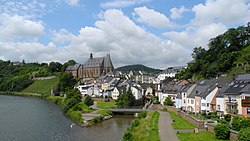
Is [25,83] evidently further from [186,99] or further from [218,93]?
[218,93]

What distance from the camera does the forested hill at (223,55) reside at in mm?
56781

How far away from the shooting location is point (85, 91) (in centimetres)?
8838

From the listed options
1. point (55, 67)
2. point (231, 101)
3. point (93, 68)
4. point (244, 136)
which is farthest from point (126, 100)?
point (55, 67)

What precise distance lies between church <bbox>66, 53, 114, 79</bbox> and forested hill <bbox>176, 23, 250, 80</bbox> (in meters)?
51.7

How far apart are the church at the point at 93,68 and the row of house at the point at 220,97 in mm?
72575

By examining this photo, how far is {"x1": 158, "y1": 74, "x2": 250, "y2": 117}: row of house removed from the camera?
29.6m

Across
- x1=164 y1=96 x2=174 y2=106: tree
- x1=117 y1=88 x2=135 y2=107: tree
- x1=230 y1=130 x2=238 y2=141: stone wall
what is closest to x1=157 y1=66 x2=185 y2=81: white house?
x1=117 y1=88 x2=135 y2=107: tree

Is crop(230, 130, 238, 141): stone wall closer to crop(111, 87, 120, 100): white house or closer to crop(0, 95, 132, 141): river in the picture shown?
crop(0, 95, 132, 141): river

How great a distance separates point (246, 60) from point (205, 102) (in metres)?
20.8

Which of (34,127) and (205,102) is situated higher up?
(205,102)

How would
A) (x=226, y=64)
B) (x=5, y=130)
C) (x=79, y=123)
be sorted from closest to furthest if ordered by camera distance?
(x=5, y=130)
(x=79, y=123)
(x=226, y=64)

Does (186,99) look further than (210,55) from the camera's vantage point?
No

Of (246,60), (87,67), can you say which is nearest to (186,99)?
(246,60)

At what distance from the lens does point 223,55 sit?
5931 centimetres
